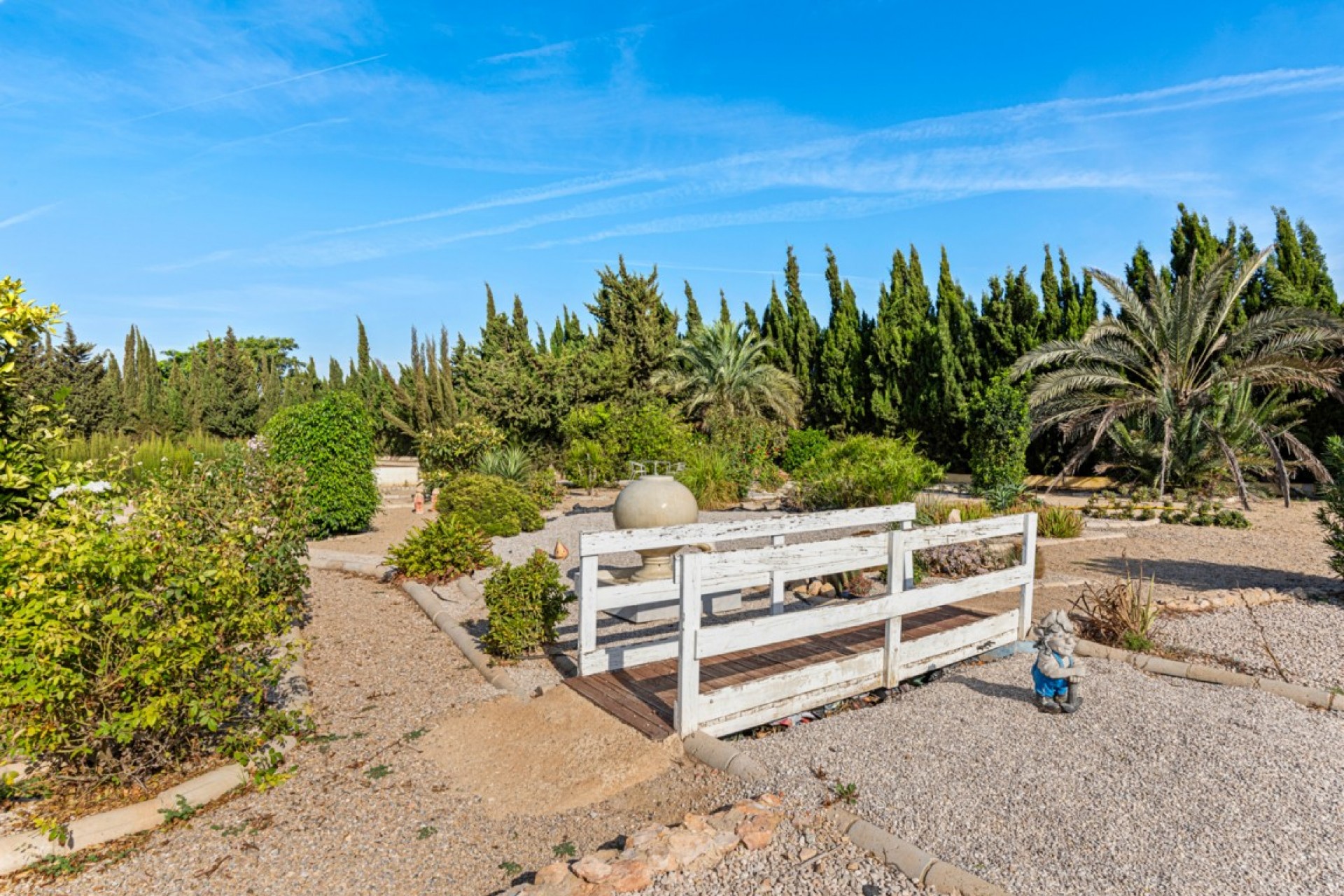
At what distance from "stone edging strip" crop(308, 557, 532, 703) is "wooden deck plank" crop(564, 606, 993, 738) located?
2.03 feet

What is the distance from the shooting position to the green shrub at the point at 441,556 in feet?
27.6

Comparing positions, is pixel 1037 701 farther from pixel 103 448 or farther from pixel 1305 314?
pixel 103 448

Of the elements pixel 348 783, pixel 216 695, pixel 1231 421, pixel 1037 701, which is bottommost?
pixel 348 783

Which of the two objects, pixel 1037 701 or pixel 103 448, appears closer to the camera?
pixel 1037 701

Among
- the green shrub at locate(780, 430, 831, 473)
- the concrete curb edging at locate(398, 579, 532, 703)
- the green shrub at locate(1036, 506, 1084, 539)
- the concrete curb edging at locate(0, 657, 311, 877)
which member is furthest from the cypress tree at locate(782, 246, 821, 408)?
the concrete curb edging at locate(0, 657, 311, 877)

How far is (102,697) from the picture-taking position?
3473 mm

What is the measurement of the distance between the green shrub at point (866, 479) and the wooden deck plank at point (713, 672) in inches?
203

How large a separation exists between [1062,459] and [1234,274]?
4.92 meters

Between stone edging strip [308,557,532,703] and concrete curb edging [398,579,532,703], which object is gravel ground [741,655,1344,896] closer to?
concrete curb edging [398,579,532,703]

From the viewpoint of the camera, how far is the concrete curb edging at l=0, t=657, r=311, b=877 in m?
3.17

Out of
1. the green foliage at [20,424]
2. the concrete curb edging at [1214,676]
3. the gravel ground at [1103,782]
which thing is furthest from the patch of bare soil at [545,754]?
the concrete curb edging at [1214,676]

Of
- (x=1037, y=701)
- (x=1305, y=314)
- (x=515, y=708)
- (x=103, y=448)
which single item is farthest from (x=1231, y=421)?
(x=103, y=448)

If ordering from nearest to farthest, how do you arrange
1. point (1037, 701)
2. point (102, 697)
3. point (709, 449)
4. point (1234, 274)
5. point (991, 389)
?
1. point (102, 697)
2. point (1037, 701)
3. point (991, 389)
4. point (1234, 274)
5. point (709, 449)

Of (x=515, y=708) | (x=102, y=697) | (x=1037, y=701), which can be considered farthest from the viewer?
(x=515, y=708)
